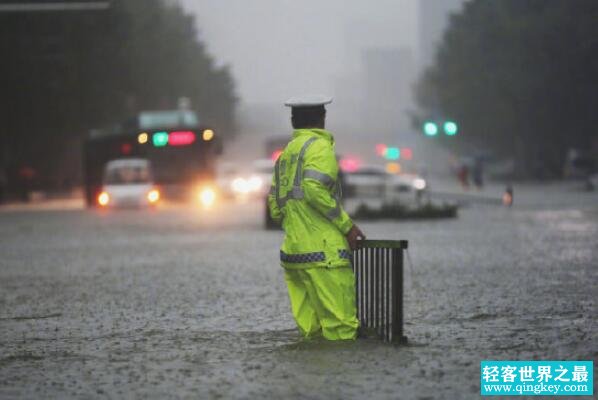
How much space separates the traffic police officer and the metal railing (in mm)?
288

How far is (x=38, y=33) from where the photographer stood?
62.6 metres

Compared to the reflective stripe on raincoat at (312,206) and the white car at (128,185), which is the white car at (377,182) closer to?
the white car at (128,185)

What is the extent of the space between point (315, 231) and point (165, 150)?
43.5 meters

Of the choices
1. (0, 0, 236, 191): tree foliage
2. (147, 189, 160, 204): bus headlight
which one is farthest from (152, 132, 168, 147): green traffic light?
(0, 0, 236, 191): tree foliage

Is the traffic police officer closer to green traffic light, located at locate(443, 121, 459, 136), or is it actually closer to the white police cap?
the white police cap

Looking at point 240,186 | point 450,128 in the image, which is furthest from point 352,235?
point 240,186

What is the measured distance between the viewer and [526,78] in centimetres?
7406

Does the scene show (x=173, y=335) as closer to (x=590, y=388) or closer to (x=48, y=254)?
(x=590, y=388)

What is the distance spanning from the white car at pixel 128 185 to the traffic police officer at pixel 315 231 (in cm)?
3732

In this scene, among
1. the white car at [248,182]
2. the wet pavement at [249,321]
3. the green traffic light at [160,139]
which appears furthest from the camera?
the white car at [248,182]

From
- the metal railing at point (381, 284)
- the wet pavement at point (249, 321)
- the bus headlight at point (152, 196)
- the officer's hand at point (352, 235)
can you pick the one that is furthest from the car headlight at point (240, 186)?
the officer's hand at point (352, 235)

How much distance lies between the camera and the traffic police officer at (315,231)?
31.5 ft

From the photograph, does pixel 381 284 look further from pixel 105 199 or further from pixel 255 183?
pixel 255 183

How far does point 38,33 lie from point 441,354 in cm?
5523
